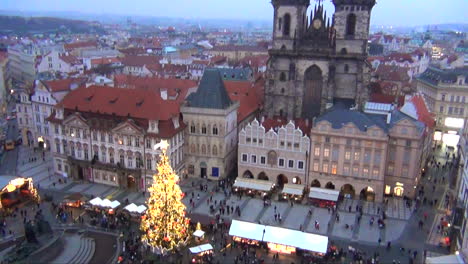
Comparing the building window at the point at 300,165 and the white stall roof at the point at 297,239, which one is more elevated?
the building window at the point at 300,165

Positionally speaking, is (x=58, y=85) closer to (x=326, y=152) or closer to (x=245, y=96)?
(x=245, y=96)

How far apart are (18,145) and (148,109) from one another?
39114 millimetres

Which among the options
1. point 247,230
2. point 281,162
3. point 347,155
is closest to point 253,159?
point 281,162

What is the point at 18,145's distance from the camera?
9350cm

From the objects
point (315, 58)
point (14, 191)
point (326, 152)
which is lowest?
point (14, 191)

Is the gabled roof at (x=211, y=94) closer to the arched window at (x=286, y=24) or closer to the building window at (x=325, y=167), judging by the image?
the building window at (x=325, y=167)

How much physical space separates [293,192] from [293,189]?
83 centimetres

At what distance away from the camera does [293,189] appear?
68438mm

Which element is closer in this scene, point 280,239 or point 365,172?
point 280,239

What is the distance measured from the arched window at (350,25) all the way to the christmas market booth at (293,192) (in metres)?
31.1

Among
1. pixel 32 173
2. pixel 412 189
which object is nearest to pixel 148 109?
pixel 32 173

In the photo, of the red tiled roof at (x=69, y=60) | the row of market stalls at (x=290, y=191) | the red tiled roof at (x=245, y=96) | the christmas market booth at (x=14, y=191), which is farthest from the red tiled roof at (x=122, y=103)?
the red tiled roof at (x=69, y=60)

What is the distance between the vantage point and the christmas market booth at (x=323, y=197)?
216 feet

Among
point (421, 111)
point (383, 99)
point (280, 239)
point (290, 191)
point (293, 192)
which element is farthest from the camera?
point (383, 99)
